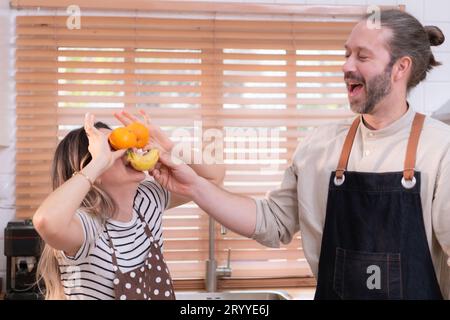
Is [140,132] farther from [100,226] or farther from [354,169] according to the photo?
[354,169]

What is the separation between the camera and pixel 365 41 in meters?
1.31

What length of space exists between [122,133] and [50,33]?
1.42 metres

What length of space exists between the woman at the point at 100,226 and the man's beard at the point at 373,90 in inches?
15.9

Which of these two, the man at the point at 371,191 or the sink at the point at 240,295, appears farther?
the sink at the point at 240,295

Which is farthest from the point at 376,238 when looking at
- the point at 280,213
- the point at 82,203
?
the point at 82,203

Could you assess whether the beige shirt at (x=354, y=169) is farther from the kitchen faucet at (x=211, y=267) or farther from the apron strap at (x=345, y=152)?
the kitchen faucet at (x=211, y=267)

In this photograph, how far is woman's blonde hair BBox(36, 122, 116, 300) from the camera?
1.40 meters

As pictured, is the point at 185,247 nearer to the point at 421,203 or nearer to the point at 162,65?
the point at 162,65

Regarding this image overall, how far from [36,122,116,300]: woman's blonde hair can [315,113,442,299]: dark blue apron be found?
→ 0.46 meters

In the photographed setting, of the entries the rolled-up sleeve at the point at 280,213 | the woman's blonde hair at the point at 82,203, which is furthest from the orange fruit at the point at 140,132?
the rolled-up sleeve at the point at 280,213

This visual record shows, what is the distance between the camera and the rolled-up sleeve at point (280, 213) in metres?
1.39

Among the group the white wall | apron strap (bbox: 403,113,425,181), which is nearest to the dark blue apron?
apron strap (bbox: 403,113,425,181)
